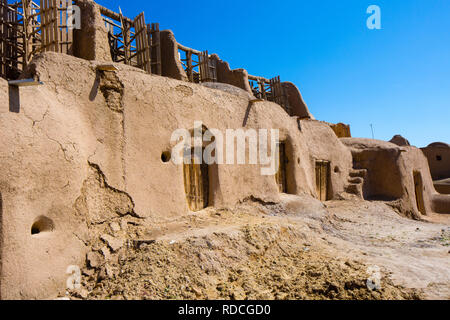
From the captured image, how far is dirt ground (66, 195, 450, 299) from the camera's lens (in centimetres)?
444

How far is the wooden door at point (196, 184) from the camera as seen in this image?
6.91 metres

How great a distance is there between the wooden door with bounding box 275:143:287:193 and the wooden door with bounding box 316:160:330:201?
2326 mm

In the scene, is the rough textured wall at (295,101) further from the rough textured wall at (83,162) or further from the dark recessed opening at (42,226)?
the dark recessed opening at (42,226)

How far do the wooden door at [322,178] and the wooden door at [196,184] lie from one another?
5528 mm

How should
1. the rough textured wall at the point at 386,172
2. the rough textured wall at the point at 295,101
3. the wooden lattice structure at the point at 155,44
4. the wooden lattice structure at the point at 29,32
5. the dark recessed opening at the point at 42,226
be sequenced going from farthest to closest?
the rough textured wall at the point at 295,101 < the rough textured wall at the point at 386,172 < the wooden lattice structure at the point at 155,44 < the wooden lattice structure at the point at 29,32 < the dark recessed opening at the point at 42,226

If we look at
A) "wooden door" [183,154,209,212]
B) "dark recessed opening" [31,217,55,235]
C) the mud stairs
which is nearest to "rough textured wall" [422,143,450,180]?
the mud stairs

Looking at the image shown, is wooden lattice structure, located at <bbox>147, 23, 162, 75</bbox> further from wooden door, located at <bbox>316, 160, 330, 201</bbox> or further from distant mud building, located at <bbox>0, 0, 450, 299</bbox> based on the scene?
wooden door, located at <bbox>316, 160, 330, 201</bbox>

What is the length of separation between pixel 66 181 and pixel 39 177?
400 millimetres

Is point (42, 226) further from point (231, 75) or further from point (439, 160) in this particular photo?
point (439, 160)

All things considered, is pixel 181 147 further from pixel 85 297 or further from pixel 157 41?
pixel 157 41

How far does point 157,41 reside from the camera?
11.4m

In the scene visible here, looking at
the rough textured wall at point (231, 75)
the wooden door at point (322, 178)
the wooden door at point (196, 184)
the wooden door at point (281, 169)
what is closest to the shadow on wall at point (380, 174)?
the wooden door at point (322, 178)

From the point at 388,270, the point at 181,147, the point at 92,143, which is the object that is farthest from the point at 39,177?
the point at 388,270
